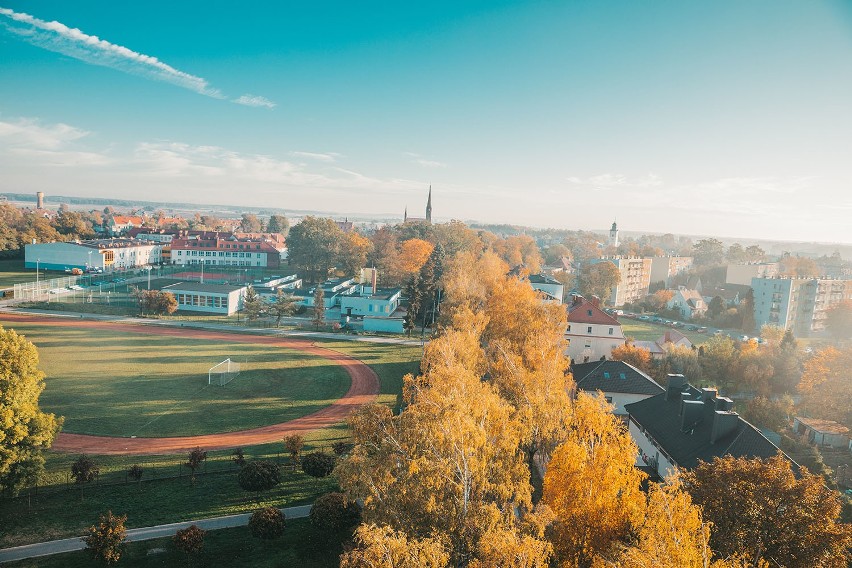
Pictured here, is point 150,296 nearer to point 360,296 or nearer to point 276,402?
point 360,296

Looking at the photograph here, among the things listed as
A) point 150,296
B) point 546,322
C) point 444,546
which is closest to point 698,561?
point 444,546

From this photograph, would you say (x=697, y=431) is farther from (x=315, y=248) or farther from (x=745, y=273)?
(x=745, y=273)

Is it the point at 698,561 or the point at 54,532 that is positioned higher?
the point at 698,561

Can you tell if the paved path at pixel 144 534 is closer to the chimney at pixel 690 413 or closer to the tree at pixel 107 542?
the tree at pixel 107 542

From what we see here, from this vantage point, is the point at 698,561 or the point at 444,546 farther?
the point at 444,546

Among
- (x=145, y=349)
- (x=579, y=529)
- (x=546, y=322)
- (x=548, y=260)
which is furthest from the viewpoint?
(x=548, y=260)

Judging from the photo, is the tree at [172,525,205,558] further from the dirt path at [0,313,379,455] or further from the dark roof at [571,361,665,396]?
the dark roof at [571,361,665,396]
